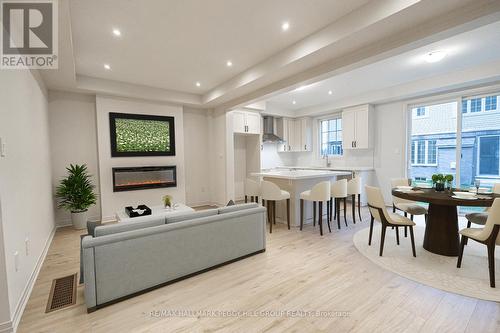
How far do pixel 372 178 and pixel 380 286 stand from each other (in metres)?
4.33

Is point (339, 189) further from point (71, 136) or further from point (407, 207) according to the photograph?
point (71, 136)

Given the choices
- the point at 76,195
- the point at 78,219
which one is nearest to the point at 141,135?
the point at 76,195

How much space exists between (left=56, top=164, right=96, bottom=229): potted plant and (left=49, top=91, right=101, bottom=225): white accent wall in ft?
Answer: 0.93

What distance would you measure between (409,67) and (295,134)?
3.93 m

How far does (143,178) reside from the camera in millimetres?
5273

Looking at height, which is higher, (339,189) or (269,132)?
(269,132)

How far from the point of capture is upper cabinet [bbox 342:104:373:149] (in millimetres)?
5836

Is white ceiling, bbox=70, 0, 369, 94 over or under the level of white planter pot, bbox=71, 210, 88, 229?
over

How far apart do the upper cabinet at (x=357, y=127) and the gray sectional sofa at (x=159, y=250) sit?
168 inches

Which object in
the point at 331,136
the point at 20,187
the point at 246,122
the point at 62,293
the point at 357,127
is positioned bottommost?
the point at 62,293

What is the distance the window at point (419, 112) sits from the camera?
17.4ft

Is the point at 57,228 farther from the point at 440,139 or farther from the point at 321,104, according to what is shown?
the point at 440,139

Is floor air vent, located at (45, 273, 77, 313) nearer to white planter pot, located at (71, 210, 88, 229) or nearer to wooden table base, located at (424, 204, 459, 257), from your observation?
white planter pot, located at (71, 210, 88, 229)

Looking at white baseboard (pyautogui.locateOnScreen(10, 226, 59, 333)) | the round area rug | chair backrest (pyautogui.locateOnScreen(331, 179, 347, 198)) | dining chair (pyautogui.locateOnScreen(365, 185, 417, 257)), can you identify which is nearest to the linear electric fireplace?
white baseboard (pyautogui.locateOnScreen(10, 226, 59, 333))
